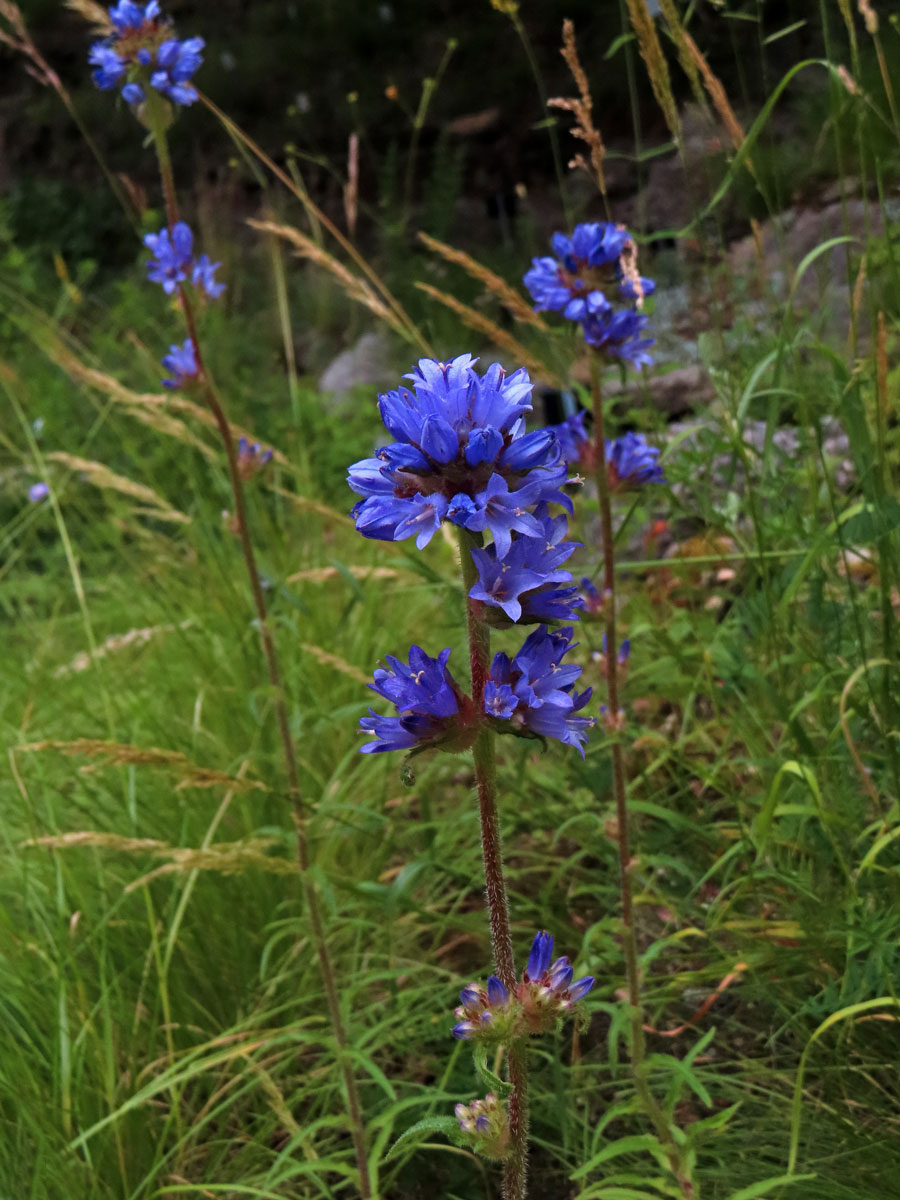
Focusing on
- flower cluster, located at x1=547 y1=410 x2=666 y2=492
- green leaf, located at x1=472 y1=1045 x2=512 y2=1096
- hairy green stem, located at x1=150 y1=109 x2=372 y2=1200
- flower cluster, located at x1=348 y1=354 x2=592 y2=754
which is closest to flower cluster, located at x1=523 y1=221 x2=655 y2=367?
flower cluster, located at x1=547 y1=410 x2=666 y2=492

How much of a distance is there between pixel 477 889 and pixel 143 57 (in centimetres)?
155

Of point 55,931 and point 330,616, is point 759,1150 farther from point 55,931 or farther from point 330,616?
point 330,616

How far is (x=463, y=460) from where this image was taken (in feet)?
2.70

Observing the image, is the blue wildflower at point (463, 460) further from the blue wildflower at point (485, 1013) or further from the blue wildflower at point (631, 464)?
the blue wildflower at point (631, 464)

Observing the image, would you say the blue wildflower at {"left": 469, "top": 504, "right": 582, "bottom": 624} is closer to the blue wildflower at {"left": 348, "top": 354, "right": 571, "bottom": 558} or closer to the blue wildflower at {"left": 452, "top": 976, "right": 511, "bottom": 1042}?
the blue wildflower at {"left": 348, "top": 354, "right": 571, "bottom": 558}

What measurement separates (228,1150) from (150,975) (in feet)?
0.98

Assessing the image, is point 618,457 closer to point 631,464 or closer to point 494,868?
point 631,464

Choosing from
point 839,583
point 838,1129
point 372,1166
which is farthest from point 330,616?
point 838,1129

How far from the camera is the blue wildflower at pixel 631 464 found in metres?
1.52

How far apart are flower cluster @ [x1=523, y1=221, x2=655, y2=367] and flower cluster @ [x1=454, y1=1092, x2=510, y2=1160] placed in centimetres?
102

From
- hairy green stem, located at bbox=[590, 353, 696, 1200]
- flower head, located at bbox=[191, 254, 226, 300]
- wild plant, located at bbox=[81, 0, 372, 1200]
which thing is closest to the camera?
hairy green stem, located at bbox=[590, 353, 696, 1200]

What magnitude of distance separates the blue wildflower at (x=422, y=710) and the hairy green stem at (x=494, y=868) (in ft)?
0.06

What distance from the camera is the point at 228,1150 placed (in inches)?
61.2

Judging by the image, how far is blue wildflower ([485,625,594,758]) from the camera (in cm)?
87
